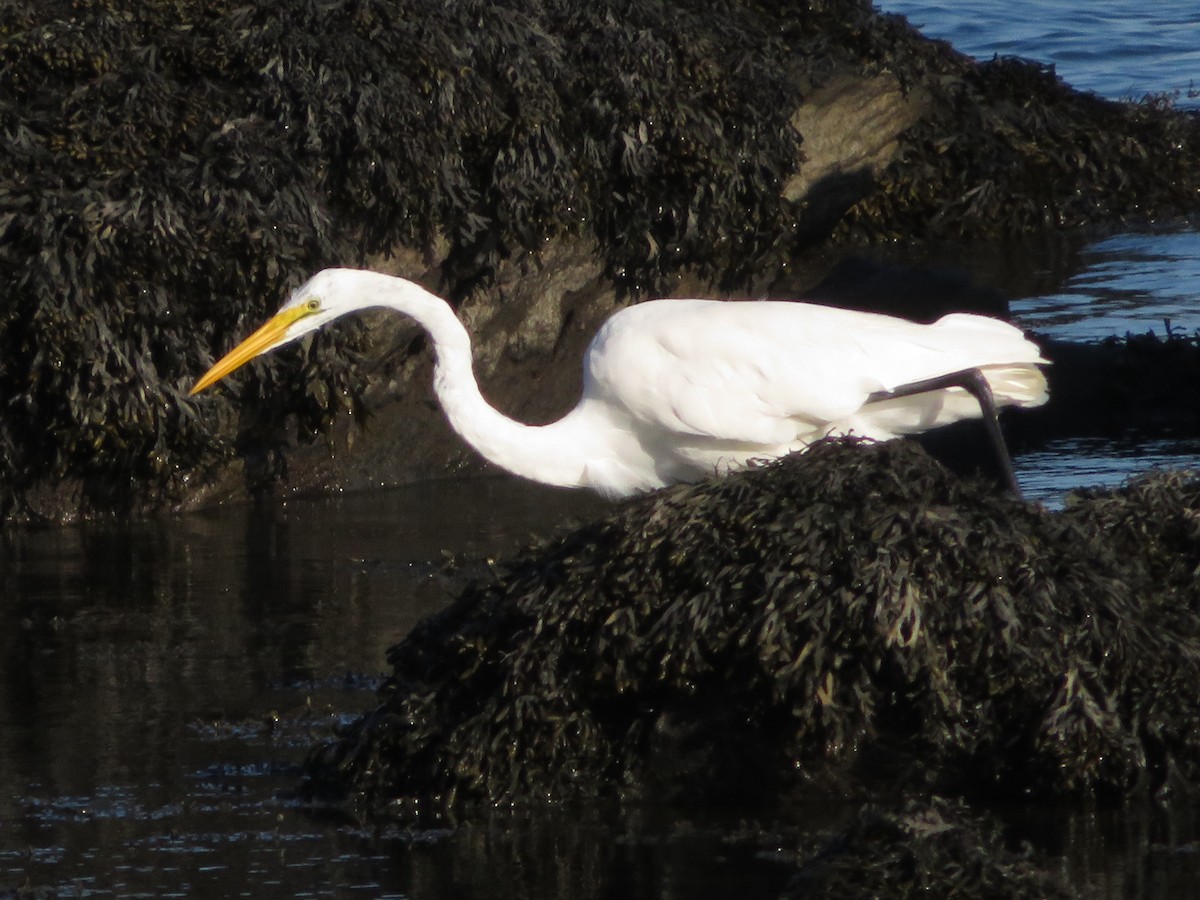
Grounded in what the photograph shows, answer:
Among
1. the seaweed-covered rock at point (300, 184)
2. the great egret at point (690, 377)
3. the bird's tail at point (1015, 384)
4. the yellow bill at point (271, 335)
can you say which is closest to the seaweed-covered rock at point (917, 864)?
the great egret at point (690, 377)

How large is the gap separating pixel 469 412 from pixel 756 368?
0.99 m

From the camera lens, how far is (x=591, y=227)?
9148mm

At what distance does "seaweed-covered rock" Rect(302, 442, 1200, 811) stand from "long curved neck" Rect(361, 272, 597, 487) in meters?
1.39

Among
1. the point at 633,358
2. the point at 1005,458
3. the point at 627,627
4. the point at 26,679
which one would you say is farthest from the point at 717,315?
the point at 26,679

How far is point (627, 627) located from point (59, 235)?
398 centimetres

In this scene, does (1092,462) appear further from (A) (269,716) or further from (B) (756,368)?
(A) (269,716)

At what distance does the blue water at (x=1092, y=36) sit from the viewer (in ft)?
62.2

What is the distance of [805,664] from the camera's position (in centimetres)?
475

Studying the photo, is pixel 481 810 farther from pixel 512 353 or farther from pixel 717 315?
pixel 512 353

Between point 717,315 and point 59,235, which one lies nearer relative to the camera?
point 717,315

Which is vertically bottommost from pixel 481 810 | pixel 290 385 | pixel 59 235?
pixel 481 810

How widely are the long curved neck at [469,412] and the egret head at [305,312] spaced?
9 cm

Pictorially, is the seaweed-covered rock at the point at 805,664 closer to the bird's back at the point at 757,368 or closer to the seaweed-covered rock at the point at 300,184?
the bird's back at the point at 757,368

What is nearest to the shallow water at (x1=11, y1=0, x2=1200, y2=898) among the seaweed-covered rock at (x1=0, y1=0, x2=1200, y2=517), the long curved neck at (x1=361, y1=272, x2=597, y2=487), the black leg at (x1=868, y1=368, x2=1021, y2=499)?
the seaweed-covered rock at (x1=0, y1=0, x2=1200, y2=517)
